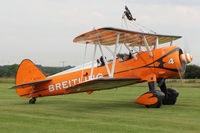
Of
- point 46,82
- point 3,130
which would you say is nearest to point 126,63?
point 46,82

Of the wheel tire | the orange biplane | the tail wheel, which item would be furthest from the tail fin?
the tail wheel

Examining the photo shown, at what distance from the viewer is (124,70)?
36.4 feet

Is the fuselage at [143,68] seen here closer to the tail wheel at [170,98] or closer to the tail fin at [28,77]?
the tail wheel at [170,98]

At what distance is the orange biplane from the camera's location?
32.7 ft

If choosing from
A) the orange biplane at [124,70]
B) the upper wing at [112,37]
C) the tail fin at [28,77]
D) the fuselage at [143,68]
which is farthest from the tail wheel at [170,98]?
the tail fin at [28,77]

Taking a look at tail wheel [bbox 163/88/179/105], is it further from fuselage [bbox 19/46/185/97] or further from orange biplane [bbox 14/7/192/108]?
fuselage [bbox 19/46/185/97]

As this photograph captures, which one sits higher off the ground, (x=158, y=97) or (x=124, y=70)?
(x=124, y=70)

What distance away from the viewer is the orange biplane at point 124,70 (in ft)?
32.7

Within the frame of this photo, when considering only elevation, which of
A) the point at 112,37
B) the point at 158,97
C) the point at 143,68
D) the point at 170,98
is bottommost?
the point at 170,98

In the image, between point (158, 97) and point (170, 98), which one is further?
point (170, 98)

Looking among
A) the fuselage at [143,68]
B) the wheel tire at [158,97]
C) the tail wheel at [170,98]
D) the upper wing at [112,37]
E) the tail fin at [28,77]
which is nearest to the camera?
the upper wing at [112,37]

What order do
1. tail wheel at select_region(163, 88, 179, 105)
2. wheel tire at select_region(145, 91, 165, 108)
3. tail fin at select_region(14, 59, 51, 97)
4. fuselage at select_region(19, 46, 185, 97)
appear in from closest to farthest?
wheel tire at select_region(145, 91, 165, 108) → fuselage at select_region(19, 46, 185, 97) → tail wheel at select_region(163, 88, 179, 105) → tail fin at select_region(14, 59, 51, 97)

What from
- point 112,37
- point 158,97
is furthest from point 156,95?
point 112,37

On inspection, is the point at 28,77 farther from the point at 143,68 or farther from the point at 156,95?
the point at 156,95
